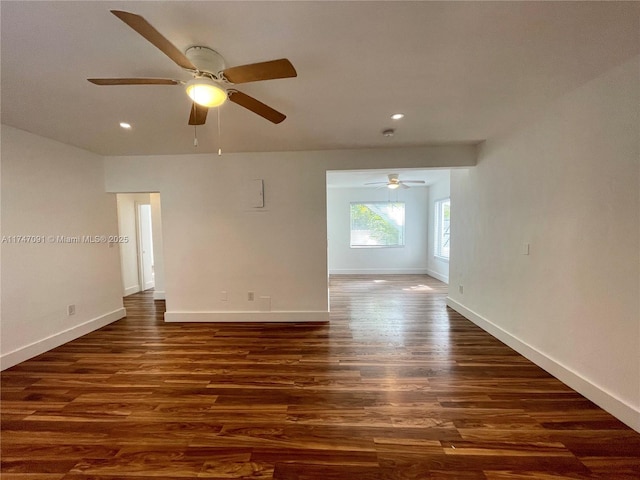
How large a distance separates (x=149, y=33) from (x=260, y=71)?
521 millimetres

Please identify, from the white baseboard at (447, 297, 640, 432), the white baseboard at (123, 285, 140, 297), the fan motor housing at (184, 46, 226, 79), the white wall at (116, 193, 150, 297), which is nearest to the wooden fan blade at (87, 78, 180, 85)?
the fan motor housing at (184, 46, 226, 79)

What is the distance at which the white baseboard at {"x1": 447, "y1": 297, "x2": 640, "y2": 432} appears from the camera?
70.2 inches

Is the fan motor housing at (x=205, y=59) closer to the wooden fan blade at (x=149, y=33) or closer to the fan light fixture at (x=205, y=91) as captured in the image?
the fan light fixture at (x=205, y=91)

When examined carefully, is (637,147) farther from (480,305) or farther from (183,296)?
(183,296)

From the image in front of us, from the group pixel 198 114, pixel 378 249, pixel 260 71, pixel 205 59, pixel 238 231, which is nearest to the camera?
pixel 260 71

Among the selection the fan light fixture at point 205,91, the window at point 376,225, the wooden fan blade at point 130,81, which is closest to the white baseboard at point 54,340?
the wooden fan blade at point 130,81

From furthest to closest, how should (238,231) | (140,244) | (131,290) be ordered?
1. (140,244)
2. (131,290)
3. (238,231)

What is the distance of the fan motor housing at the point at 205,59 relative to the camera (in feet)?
5.19

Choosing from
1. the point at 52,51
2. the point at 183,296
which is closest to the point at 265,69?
the point at 52,51

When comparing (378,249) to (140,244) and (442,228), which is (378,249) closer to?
(442,228)

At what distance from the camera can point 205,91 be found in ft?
5.47

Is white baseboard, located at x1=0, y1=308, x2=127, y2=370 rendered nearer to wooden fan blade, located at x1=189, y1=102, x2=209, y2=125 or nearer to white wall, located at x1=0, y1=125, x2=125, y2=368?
white wall, located at x1=0, y1=125, x2=125, y2=368

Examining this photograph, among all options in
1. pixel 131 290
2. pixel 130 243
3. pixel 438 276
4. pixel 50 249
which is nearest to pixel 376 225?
pixel 438 276

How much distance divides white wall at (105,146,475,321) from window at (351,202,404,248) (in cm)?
401
